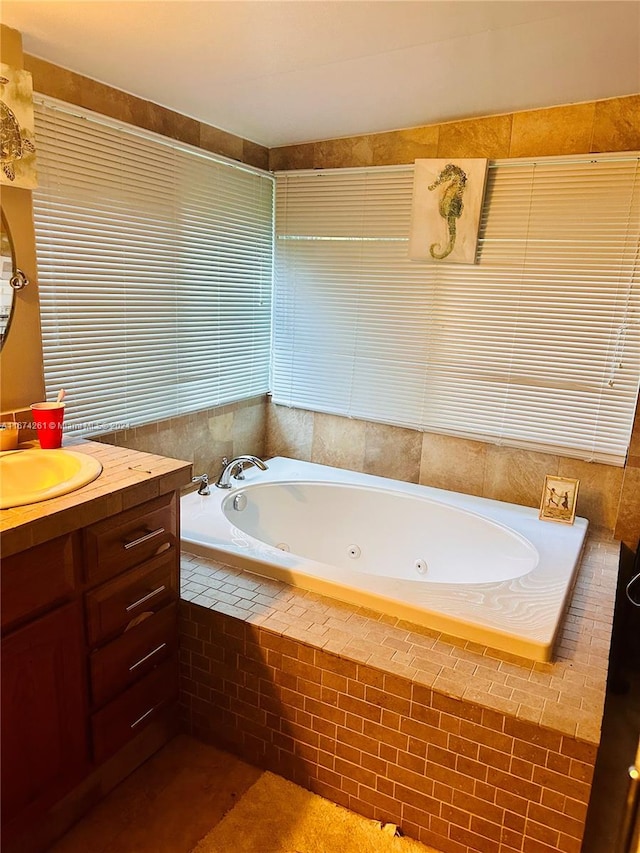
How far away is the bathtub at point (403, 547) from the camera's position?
1.80 meters

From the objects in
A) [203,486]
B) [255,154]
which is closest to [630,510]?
[203,486]

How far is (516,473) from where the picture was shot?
8.79 ft

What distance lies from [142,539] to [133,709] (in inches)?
21.0

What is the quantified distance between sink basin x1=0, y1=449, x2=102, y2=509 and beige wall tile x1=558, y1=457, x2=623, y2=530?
197 centimetres

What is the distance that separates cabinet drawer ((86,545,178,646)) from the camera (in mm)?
1563

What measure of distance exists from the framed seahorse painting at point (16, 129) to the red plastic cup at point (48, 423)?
0.70m

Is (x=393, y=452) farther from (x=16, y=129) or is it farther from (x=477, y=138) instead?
(x=16, y=129)

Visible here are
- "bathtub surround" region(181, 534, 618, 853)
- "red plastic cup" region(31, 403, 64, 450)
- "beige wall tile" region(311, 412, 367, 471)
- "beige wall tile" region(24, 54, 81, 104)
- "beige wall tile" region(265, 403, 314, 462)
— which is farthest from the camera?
"beige wall tile" region(265, 403, 314, 462)

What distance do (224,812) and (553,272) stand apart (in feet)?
7.66

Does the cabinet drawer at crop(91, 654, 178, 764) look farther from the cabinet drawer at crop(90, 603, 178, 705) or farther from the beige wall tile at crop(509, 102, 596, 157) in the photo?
the beige wall tile at crop(509, 102, 596, 157)

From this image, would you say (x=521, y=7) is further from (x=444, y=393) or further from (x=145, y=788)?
(x=145, y=788)

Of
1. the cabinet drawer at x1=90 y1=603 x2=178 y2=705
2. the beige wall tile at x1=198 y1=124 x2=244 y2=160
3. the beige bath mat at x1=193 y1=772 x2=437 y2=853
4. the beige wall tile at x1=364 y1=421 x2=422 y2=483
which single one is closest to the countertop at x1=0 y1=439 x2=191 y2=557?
the cabinet drawer at x1=90 y1=603 x2=178 y2=705

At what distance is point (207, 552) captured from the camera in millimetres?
2201

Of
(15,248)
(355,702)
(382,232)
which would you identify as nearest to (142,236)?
(15,248)
